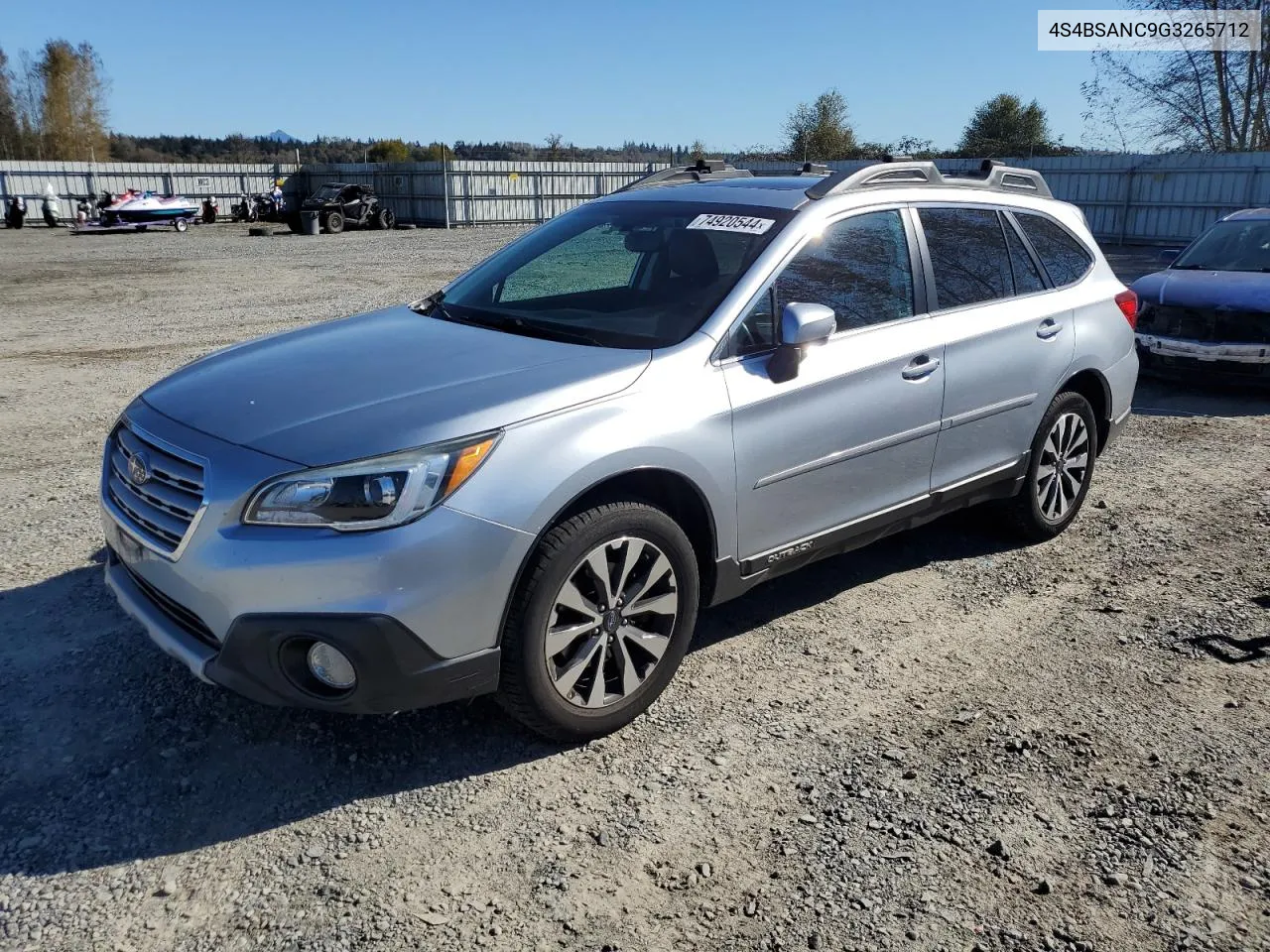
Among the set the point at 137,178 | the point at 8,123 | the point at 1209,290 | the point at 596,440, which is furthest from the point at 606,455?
the point at 8,123

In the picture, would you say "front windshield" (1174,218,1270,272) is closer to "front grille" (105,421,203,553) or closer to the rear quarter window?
the rear quarter window

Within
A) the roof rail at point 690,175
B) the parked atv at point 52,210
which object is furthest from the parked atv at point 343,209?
the roof rail at point 690,175

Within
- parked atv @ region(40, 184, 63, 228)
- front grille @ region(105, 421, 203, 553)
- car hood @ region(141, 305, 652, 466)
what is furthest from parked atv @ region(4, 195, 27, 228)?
front grille @ region(105, 421, 203, 553)

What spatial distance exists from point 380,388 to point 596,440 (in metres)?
0.74

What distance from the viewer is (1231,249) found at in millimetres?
9812

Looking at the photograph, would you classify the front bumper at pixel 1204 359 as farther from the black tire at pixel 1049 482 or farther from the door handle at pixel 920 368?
the door handle at pixel 920 368

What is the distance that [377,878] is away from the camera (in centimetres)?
280

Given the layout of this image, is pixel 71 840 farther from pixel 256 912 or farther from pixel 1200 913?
pixel 1200 913

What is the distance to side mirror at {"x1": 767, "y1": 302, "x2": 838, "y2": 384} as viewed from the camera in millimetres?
3648

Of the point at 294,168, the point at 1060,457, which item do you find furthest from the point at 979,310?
the point at 294,168

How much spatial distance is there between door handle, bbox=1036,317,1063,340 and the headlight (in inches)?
129

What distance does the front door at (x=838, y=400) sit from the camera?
3.72m

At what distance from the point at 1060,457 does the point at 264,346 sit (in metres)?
3.88

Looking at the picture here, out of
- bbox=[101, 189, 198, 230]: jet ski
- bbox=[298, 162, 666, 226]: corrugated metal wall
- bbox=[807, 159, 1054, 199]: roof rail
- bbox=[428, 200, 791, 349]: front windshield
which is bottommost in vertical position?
bbox=[428, 200, 791, 349]: front windshield
